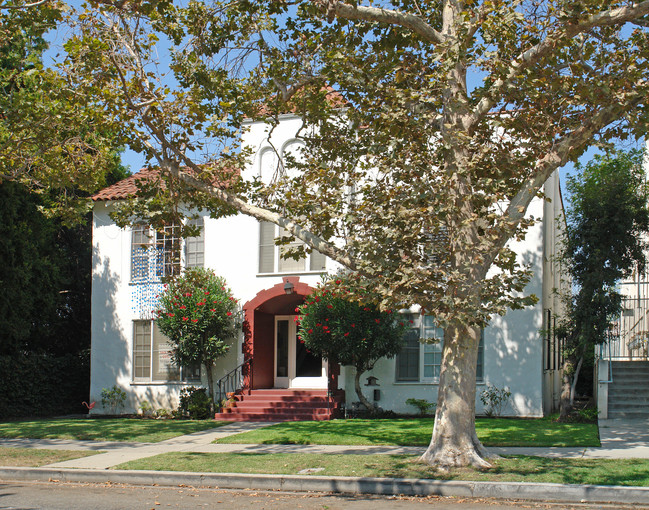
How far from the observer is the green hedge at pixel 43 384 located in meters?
21.3

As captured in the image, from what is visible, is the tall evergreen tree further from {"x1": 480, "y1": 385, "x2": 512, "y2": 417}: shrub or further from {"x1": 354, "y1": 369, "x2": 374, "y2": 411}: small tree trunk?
{"x1": 354, "y1": 369, "x2": 374, "y2": 411}: small tree trunk

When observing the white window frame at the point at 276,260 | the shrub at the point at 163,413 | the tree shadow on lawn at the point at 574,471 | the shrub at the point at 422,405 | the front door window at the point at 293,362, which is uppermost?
the white window frame at the point at 276,260

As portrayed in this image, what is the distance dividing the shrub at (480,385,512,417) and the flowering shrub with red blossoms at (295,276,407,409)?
97.2 inches

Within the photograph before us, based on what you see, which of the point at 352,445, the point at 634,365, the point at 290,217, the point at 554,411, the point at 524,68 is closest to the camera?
the point at 524,68

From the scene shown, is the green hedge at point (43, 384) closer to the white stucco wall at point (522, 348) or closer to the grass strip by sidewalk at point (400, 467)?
the grass strip by sidewalk at point (400, 467)

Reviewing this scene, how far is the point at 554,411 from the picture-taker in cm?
2003

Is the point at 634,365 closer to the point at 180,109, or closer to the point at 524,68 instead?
the point at 524,68

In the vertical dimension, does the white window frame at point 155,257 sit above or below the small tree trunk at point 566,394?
above

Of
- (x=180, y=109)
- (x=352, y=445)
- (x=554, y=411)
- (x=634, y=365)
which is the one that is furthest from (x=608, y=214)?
(x=180, y=109)

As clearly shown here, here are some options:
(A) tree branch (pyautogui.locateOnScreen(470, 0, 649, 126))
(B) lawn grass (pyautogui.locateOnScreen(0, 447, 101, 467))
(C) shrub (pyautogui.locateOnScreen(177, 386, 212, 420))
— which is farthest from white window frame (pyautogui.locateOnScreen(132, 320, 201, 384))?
(A) tree branch (pyautogui.locateOnScreen(470, 0, 649, 126))

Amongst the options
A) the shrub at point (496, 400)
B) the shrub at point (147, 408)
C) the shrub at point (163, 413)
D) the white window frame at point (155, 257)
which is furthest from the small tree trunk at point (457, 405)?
the shrub at point (147, 408)

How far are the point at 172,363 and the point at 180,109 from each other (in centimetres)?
1025

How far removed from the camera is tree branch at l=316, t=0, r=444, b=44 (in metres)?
11.0

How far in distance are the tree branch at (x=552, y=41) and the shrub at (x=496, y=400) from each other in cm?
900
